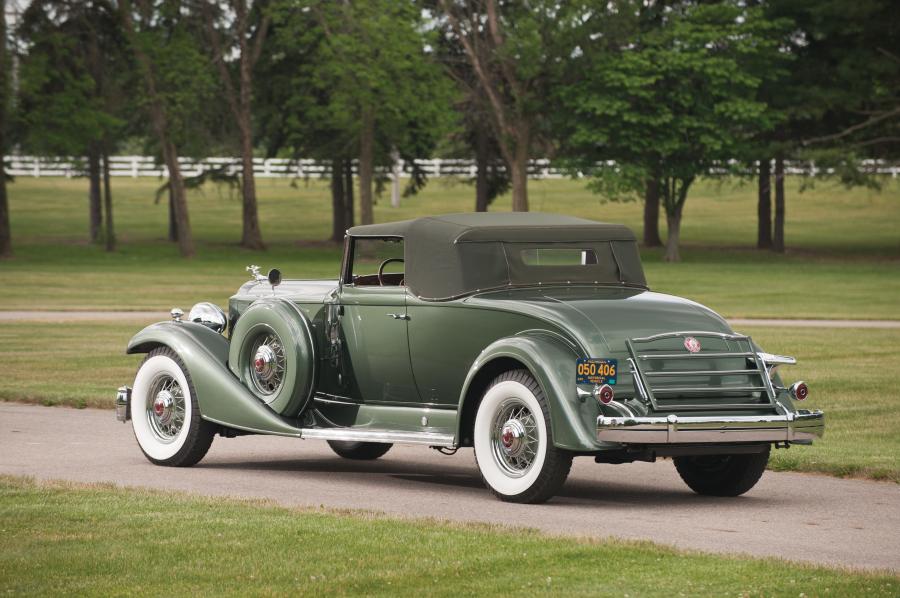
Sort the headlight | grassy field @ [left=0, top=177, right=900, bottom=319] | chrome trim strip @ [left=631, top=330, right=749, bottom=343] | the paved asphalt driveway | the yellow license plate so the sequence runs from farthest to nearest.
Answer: grassy field @ [left=0, top=177, right=900, bottom=319]
the headlight
chrome trim strip @ [left=631, top=330, right=749, bottom=343]
the yellow license plate
the paved asphalt driveway

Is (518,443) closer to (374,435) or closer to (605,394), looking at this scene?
(605,394)

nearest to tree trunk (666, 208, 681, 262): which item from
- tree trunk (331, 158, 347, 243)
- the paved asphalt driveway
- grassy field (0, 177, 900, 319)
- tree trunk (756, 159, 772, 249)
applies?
grassy field (0, 177, 900, 319)

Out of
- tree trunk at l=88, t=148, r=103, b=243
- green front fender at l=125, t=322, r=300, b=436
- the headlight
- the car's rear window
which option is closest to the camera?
the car's rear window

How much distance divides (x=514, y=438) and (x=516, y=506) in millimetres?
410

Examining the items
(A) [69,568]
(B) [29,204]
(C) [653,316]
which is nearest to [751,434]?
(C) [653,316]

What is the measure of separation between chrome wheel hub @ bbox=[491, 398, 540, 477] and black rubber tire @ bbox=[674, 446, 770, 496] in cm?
139

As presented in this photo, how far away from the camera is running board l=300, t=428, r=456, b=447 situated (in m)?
9.95

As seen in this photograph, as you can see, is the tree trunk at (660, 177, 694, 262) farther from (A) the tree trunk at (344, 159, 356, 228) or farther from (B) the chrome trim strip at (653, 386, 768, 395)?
(B) the chrome trim strip at (653, 386, 768, 395)

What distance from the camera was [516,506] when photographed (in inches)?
368

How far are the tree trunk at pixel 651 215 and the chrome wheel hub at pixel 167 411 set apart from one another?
50934mm

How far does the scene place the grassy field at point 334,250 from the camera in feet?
116

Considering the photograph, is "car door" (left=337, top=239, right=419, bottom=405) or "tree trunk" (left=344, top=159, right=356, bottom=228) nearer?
"car door" (left=337, top=239, right=419, bottom=405)

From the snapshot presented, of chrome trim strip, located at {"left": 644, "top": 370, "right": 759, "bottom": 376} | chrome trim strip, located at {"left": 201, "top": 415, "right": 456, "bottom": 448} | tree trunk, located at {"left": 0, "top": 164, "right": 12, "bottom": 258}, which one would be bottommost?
tree trunk, located at {"left": 0, "top": 164, "right": 12, "bottom": 258}

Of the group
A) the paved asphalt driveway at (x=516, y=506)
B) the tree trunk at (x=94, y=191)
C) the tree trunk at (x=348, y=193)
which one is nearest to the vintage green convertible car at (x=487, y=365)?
the paved asphalt driveway at (x=516, y=506)
